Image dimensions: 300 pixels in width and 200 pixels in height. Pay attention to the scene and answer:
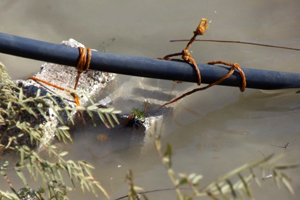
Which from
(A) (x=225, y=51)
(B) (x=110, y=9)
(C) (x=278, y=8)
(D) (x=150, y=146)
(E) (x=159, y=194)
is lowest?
(E) (x=159, y=194)

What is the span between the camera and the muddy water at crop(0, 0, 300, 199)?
2834 mm

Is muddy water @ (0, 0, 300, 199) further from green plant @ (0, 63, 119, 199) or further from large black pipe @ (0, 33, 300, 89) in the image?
green plant @ (0, 63, 119, 199)

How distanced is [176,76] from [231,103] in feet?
1.95

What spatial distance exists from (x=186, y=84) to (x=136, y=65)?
0.67 m

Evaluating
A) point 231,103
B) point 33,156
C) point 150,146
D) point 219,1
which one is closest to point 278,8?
point 219,1

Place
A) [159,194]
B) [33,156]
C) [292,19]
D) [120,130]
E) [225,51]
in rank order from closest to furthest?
[33,156], [159,194], [120,130], [225,51], [292,19]

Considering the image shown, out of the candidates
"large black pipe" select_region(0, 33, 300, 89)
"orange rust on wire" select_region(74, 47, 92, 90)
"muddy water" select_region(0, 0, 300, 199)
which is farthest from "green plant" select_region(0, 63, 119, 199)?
"muddy water" select_region(0, 0, 300, 199)

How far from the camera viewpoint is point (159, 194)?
8.52 ft

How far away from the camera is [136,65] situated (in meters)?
2.88

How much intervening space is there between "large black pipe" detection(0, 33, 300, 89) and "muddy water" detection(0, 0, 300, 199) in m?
0.30

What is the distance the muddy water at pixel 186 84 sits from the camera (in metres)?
2.83

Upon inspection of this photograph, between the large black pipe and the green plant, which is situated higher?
the large black pipe

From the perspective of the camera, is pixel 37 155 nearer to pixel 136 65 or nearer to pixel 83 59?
pixel 83 59

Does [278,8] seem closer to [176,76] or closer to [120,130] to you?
[176,76]
